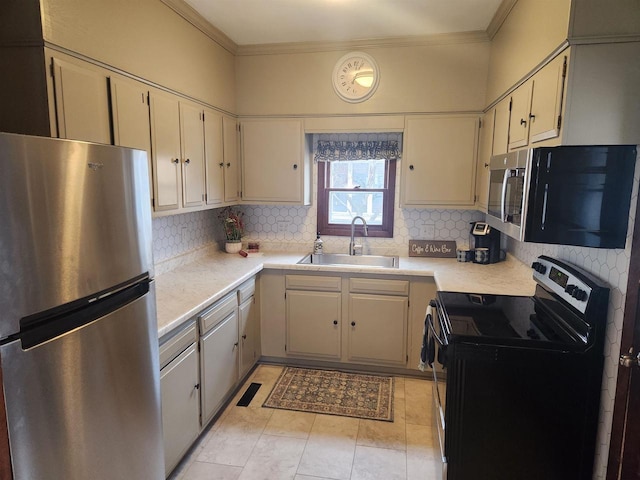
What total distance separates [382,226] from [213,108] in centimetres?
172

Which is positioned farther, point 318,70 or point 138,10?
point 318,70

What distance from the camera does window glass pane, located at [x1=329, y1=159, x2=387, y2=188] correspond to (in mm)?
3648

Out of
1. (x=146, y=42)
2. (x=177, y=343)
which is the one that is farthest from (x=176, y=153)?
(x=177, y=343)

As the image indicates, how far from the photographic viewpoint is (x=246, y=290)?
Result: 2.98 m

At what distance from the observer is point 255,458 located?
7.53 ft

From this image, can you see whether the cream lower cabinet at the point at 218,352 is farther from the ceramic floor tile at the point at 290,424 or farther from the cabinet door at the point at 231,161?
the cabinet door at the point at 231,161

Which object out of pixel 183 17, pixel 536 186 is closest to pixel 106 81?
pixel 183 17

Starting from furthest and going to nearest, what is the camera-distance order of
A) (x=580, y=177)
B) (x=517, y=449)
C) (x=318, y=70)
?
(x=318, y=70), (x=517, y=449), (x=580, y=177)

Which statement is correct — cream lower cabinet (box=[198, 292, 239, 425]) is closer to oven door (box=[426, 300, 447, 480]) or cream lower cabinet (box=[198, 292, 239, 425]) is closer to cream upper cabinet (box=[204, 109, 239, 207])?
cream upper cabinet (box=[204, 109, 239, 207])

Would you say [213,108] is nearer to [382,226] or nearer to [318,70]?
[318,70]

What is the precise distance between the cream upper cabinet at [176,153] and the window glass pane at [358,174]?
50.3 inches

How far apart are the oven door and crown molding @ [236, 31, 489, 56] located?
79.1 inches

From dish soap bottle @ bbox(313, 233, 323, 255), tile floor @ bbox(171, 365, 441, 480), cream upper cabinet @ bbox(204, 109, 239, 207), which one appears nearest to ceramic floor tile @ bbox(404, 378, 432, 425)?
tile floor @ bbox(171, 365, 441, 480)

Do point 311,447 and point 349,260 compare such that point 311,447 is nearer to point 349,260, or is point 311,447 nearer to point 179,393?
point 179,393
